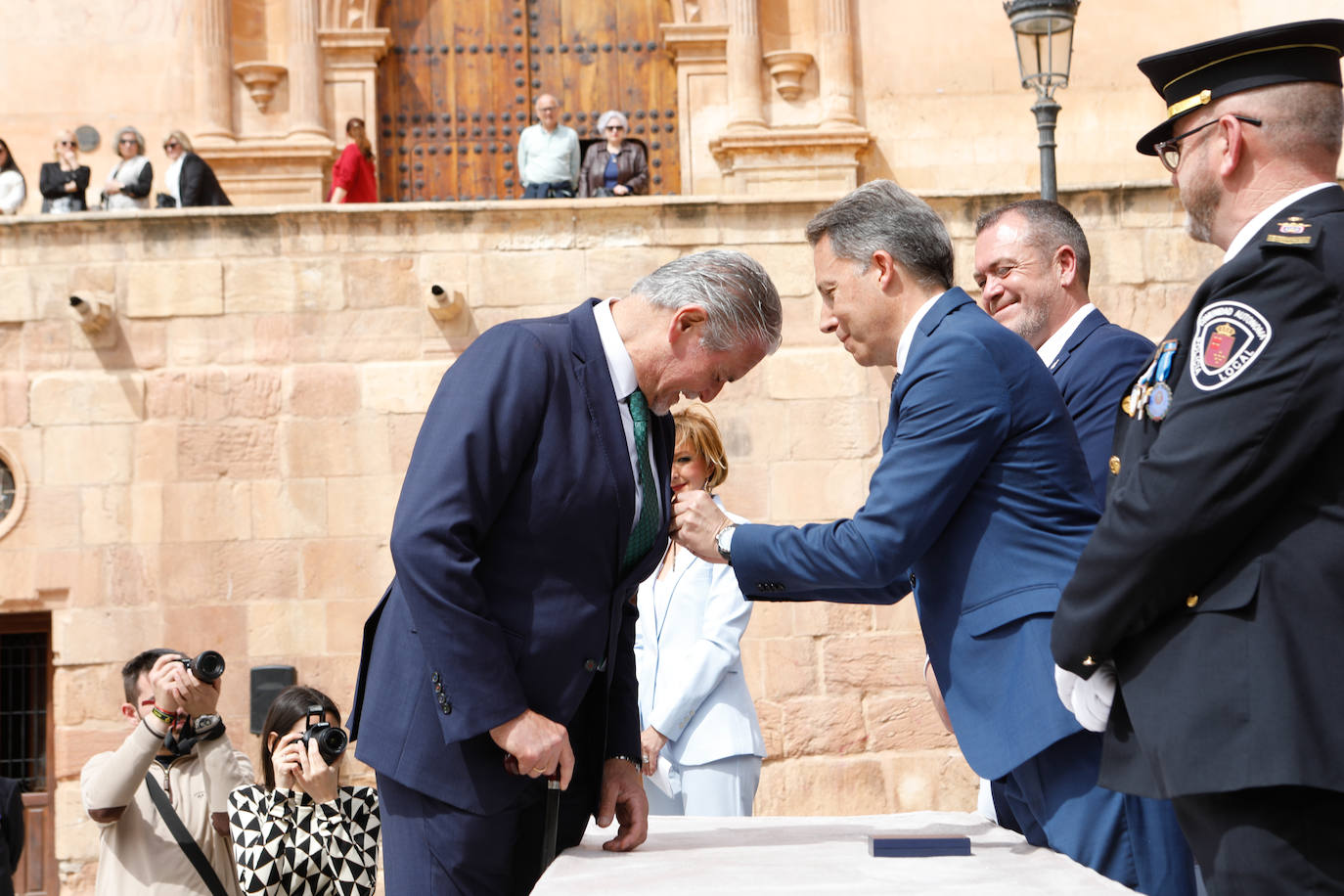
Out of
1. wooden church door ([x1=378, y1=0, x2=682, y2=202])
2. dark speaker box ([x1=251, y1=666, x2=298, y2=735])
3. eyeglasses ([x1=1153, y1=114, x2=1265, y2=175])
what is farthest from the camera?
wooden church door ([x1=378, y1=0, x2=682, y2=202])

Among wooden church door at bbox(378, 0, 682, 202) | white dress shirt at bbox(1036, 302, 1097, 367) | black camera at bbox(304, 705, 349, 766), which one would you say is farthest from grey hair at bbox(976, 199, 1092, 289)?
wooden church door at bbox(378, 0, 682, 202)

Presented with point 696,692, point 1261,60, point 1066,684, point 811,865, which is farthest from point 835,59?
point 811,865

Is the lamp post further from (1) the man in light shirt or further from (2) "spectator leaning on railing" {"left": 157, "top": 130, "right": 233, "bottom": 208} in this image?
(2) "spectator leaning on railing" {"left": 157, "top": 130, "right": 233, "bottom": 208}

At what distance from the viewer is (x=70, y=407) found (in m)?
9.10

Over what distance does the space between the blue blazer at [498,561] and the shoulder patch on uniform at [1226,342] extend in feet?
3.65

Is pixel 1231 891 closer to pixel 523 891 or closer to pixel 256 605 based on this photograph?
pixel 523 891

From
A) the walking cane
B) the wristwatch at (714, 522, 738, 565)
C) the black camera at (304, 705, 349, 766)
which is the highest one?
the wristwatch at (714, 522, 738, 565)

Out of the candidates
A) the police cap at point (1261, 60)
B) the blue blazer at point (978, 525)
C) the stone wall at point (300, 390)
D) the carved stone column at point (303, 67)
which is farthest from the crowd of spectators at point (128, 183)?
the police cap at point (1261, 60)

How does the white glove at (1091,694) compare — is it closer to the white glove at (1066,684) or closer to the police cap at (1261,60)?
the white glove at (1066,684)

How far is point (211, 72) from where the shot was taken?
14.9m

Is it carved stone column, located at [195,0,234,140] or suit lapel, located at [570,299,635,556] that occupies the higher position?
carved stone column, located at [195,0,234,140]

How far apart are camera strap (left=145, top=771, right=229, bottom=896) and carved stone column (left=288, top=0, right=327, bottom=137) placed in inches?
445

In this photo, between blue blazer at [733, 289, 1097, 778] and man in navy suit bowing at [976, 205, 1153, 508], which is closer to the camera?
blue blazer at [733, 289, 1097, 778]

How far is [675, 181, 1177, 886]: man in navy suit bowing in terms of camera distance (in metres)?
2.57
